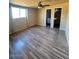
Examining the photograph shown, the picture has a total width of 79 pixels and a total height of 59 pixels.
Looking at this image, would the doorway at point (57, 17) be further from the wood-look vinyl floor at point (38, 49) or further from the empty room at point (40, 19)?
the wood-look vinyl floor at point (38, 49)

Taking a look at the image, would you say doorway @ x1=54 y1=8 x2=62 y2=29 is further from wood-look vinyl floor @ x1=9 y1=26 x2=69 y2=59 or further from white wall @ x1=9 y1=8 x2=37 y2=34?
wood-look vinyl floor @ x1=9 y1=26 x2=69 y2=59

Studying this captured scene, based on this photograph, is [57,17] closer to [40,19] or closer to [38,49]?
[40,19]

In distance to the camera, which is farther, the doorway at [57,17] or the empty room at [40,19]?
the doorway at [57,17]

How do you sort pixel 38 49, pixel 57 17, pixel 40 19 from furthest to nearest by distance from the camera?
1. pixel 40 19
2. pixel 57 17
3. pixel 38 49

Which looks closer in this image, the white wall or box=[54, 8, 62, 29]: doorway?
the white wall

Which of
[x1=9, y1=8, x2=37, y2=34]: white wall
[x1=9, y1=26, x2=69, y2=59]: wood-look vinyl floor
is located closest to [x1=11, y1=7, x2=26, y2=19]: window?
[x1=9, y1=8, x2=37, y2=34]: white wall

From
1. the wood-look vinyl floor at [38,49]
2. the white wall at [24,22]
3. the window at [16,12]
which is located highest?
the window at [16,12]

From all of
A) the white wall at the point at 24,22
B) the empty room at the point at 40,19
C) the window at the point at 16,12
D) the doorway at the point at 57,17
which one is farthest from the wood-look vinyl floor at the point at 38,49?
the doorway at the point at 57,17

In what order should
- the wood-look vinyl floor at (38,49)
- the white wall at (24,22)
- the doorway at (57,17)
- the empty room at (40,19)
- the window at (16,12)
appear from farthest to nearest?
the doorway at (57,17), the white wall at (24,22), the window at (16,12), the empty room at (40,19), the wood-look vinyl floor at (38,49)

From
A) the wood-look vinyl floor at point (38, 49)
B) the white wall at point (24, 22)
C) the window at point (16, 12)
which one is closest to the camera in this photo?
the wood-look vinyl floor at point (38, 49)

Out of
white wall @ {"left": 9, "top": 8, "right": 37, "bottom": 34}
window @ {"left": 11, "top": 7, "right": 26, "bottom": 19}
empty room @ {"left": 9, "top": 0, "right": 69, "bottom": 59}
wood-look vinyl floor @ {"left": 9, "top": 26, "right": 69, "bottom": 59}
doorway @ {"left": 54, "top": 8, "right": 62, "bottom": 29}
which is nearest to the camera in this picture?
wood-look vinyl floor @ {"left": 9, "top": 26, "right": 69, "bottom": 59}

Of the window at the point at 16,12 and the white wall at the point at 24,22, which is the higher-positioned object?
the window at the point at 16,12

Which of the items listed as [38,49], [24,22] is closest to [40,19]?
[24,22]
